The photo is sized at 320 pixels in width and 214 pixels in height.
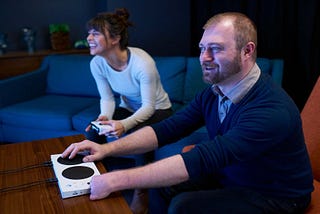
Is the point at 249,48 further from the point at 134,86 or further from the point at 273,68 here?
the point at 273,68

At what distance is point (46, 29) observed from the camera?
12.4 ft

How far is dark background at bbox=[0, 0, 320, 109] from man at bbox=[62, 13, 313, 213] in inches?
70.5

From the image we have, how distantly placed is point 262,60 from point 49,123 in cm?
165

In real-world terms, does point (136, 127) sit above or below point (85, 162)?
below

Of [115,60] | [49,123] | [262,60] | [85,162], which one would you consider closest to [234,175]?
[85,162]

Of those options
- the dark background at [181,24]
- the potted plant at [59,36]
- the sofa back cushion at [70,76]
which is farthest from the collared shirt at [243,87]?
the potted plant at [59,36]

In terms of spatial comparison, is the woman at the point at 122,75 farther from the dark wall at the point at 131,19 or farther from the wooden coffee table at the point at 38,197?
the dark wall at the point at 131,19

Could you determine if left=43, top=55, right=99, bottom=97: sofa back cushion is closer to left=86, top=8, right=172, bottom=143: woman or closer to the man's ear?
left=86, top=8, right=172, bottom=143: woman

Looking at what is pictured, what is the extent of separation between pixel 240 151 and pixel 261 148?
7cm

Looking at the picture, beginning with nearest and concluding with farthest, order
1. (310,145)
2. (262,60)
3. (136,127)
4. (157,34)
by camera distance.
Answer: (310,145)
(136,127)
(262,60)
(157,34)

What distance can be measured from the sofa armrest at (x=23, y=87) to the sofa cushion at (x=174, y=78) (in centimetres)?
117

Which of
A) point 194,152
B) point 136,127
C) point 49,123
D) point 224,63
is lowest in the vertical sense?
point 49,123

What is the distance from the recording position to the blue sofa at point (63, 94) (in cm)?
256

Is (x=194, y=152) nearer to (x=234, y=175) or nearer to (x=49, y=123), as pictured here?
(x=234, y=175)
